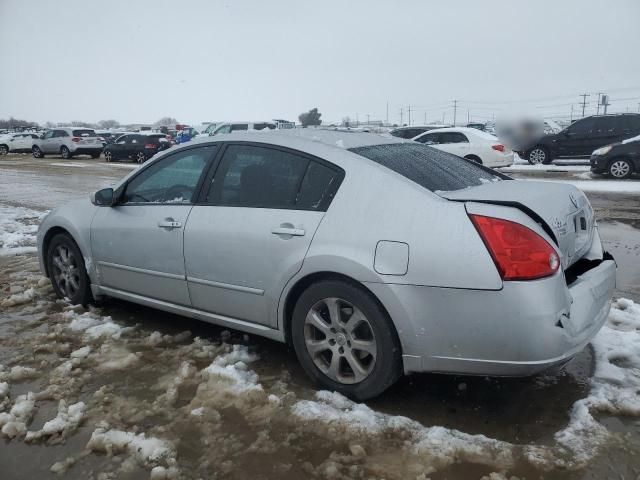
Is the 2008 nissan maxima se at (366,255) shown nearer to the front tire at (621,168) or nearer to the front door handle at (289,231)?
the front door handle at (289,231)

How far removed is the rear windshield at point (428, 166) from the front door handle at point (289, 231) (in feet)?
1.94

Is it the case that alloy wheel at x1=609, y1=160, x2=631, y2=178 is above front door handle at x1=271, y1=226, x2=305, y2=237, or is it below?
below

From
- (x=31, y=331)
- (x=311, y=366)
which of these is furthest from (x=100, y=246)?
(x=311, y=366)

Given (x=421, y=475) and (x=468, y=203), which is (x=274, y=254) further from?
(x=421, y=475)

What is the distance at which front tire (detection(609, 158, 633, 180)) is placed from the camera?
1446cm

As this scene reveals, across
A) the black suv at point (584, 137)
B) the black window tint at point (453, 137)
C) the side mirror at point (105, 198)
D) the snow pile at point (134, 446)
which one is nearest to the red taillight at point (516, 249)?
the snow pile at point (134, 446)

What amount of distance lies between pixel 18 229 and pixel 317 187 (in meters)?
6.82

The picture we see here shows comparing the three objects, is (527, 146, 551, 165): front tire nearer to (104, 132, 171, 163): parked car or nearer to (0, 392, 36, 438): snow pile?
(104, 132, 171, 163): parked car

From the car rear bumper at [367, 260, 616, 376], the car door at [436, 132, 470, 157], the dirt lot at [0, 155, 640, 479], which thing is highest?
the car door at [436, 132, 470, 157]

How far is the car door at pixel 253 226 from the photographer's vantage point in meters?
3.23

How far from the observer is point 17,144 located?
112 ft

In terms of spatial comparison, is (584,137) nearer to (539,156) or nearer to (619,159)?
(539,156)

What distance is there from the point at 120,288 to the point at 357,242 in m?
2.21

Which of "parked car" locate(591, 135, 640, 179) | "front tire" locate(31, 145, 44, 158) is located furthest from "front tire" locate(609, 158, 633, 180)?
"front tire" locate(31, 145, 44, 158)
